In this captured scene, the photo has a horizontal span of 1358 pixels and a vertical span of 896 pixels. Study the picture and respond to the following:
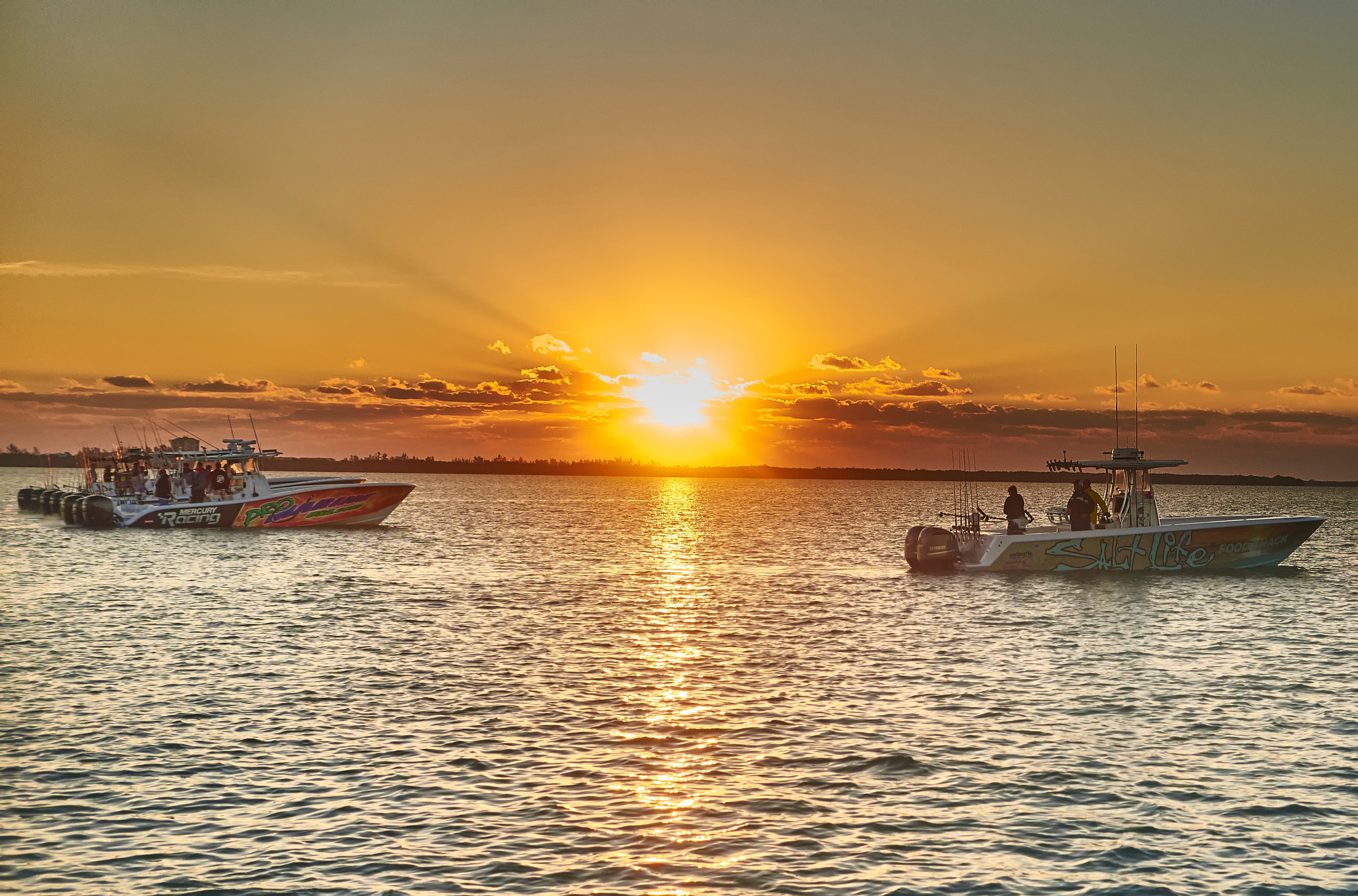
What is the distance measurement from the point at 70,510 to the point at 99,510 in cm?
866

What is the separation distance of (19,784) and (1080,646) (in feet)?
69.5

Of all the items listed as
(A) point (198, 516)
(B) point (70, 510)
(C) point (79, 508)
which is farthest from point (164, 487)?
(B) point (70, 510)

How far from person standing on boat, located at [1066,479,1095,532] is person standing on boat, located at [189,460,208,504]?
4726 cm

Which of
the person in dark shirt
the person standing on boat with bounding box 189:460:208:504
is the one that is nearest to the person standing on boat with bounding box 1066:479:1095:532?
the person standing on boat with bounding box 189:460:208:504

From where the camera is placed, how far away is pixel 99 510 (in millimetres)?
67812

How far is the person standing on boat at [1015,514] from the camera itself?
4028 centimetres

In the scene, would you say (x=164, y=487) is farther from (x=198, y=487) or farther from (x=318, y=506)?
Result: (x=318, y=506)

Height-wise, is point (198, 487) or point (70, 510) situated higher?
point (198, 487)

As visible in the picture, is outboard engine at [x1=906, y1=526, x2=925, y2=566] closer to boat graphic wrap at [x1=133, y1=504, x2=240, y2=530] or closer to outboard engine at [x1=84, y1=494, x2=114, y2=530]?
boat graphic wrap at [x1=133, y1=504, x2=240, y2=530]

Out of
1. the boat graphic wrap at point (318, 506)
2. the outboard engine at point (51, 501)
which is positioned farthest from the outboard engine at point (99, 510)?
the outboard engine at point (51, 501)

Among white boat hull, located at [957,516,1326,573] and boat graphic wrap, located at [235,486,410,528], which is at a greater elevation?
boat graphic wrap, located at [235,486,410,528]

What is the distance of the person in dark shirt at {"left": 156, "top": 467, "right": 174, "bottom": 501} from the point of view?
207ft

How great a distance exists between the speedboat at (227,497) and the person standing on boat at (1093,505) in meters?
44.0

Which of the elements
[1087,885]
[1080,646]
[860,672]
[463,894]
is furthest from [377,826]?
[1080,646]
